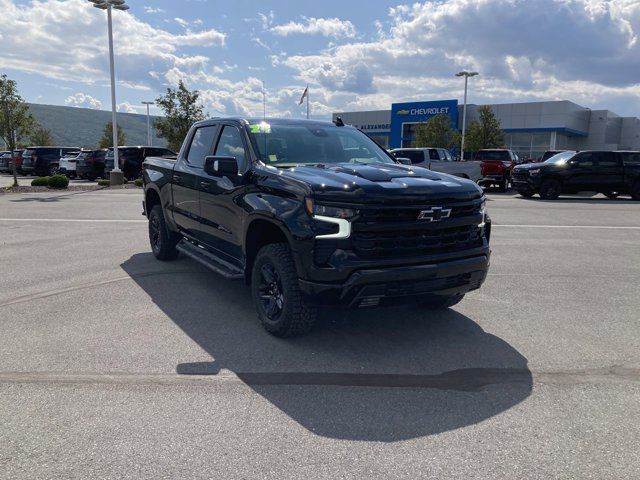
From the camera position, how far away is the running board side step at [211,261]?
507 cm

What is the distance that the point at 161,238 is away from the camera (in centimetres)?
743

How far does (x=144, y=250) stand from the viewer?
8461mm

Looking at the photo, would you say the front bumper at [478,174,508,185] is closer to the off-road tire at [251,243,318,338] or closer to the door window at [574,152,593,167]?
the door window at [574,152,593,167]

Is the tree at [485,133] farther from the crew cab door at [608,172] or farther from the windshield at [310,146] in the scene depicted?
the windshield at [310,146]

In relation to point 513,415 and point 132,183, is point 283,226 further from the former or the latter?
point 132,183

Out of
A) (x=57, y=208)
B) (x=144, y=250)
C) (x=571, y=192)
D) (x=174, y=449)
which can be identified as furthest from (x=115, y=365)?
(x=571, y=192)

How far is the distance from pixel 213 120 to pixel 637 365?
4821 millimetres

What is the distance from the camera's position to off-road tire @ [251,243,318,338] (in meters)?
4.15

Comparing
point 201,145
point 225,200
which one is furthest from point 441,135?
point 225,200

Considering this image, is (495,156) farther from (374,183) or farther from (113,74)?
(374,183)

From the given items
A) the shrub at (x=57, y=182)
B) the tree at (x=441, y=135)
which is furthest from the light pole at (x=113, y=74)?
the tree at (x=441, y=135)

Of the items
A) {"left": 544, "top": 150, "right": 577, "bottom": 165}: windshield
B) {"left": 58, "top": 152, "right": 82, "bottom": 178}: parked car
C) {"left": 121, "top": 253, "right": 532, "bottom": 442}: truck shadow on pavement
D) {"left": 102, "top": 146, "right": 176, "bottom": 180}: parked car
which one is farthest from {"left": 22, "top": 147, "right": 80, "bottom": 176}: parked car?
{"left": 121, "top": 253, "right": 532, "bottom": 442}: truck shadow on pavement

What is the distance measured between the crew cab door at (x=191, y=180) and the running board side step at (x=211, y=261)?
0.16m

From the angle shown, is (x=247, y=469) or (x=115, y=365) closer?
(x=247, y=469)
